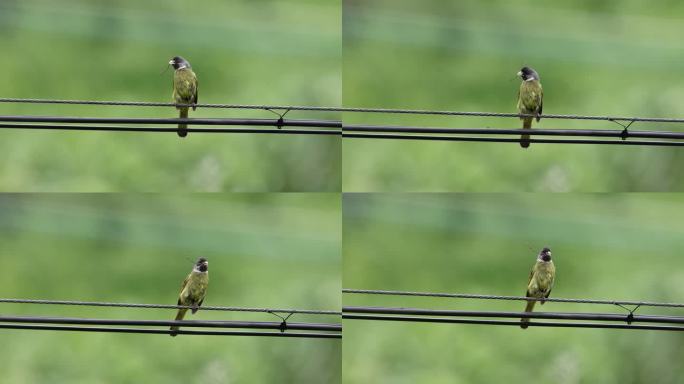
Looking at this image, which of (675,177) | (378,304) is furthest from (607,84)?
(378,304)

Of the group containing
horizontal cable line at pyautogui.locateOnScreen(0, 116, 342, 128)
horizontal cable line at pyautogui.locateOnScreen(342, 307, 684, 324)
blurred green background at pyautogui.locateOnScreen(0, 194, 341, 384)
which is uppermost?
horizontal cable line at pyautogui.locateOnScreen(0, 116, 342, 128)

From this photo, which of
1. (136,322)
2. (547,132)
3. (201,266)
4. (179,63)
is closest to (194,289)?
(201,266)

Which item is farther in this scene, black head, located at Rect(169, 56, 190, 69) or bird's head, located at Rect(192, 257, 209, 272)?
black head, located at Rect(169, 56, 190, 69)

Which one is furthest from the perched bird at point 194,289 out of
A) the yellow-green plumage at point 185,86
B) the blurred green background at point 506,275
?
the yellow-green plumage at point 185,86

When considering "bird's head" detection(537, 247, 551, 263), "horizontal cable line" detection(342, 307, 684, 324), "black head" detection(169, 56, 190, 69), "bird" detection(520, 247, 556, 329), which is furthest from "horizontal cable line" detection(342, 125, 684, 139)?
"black head" detection(169, 56, 190, 69)

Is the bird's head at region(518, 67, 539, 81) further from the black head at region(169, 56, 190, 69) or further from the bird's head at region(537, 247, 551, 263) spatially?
the black head at region(169, 56, 190, 69)

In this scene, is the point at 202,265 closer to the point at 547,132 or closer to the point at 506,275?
the point at 506,275
